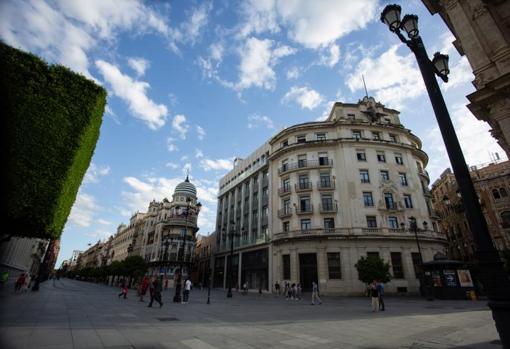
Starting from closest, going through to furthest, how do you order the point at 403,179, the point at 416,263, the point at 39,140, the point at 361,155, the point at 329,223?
the point at 39,140
the point at 416,263
the point at 329,223
the point at 403,179
the point at 361,155

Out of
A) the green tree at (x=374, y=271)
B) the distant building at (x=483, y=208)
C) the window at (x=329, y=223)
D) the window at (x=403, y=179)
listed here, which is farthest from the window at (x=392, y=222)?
the green tree at (x=374, y=271)

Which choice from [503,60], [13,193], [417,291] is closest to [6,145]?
[13,193]

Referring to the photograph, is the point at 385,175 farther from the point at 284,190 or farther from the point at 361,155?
the point at 284,190

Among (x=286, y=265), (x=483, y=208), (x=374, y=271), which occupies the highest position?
(x=483, y=208)

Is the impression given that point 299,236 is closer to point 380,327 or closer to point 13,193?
point 380,327

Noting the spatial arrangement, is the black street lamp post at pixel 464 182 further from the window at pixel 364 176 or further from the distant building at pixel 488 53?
the window at pixel 364 176

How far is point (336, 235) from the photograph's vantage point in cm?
2984

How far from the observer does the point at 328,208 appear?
3219 centimetres

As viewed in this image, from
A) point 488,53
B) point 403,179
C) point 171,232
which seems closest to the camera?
point 488,53

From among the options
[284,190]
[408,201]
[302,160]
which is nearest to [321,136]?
[302,160]

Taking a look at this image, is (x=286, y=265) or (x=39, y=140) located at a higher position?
(x=39, y=140)

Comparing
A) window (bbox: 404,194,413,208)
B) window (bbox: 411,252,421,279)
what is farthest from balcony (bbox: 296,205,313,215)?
window (bbox: 411,252,421,279)

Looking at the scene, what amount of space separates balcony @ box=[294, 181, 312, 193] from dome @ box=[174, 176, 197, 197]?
41.3m

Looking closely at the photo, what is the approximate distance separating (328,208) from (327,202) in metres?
0.83
